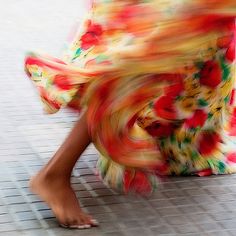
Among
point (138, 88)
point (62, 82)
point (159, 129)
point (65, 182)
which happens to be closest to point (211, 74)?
point (159, 129)

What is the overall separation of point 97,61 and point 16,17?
11.6ft

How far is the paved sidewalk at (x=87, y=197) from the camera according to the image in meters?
2.58

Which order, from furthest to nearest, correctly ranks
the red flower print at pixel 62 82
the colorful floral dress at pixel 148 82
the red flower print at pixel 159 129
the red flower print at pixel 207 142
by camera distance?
the red flower print at pixel 207 142
the red flower print at pixel 159 129
the red flower print at pixel 62 82
the colorful floral dress at pixel 148 82

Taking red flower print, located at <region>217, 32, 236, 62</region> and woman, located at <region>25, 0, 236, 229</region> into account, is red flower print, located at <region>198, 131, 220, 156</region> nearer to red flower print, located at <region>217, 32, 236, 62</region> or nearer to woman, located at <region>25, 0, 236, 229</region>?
woman, located at <region>25, 0, 236, 229</region>

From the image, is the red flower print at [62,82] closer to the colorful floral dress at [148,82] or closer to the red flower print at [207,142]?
the colorful floral dress at [148,82]

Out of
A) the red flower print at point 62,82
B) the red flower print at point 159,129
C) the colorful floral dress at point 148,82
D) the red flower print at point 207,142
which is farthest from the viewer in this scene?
the red flower print at point 207,142

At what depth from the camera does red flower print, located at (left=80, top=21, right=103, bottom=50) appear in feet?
8.93

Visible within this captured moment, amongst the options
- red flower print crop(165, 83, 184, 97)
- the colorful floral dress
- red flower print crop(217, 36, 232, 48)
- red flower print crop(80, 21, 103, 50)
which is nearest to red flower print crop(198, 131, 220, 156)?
the colorful floral dress

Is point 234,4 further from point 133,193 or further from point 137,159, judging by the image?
point 133,193

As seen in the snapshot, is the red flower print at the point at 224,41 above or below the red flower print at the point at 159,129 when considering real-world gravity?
above

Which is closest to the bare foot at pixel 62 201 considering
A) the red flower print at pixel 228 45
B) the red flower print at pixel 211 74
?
the red flower print at pixel 211 74

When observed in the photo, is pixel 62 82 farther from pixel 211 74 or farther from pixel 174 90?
pixel 211 74

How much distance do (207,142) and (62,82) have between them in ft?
2.74

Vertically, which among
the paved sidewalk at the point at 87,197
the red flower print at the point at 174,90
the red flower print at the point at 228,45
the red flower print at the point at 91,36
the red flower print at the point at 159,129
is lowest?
the paved sidewalk at the point at 87,197
